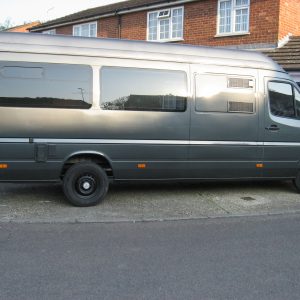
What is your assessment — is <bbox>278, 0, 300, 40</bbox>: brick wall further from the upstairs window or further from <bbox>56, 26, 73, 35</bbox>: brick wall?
<bbox>56, 26, 73, 35</bbox>: brick wall

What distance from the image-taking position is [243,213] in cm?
715

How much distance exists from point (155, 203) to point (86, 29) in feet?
53.2

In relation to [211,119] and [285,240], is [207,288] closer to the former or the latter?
[285,240]

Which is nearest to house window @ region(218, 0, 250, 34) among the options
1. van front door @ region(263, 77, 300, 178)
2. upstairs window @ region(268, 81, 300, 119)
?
upstairs window @ region(268, 81, 300, 119)

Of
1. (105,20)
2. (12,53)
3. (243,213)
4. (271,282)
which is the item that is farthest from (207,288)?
(105,20)

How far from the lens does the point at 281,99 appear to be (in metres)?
8.27

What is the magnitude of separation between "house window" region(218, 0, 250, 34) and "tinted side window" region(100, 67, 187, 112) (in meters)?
9.39

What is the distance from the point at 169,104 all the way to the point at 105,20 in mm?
14576

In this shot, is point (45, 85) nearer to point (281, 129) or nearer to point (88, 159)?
point (88, 159)

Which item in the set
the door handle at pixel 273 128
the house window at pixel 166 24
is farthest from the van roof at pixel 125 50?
the house window at pixel 166 24

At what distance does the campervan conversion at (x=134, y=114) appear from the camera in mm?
6918

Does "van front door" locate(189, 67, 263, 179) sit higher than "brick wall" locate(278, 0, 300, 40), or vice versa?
"brick wall" locate(278, 0, 300, 40)

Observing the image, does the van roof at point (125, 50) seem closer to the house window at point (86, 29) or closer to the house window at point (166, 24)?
the house window at point (166, 24)

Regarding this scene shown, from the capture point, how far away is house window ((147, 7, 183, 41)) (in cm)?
1786
